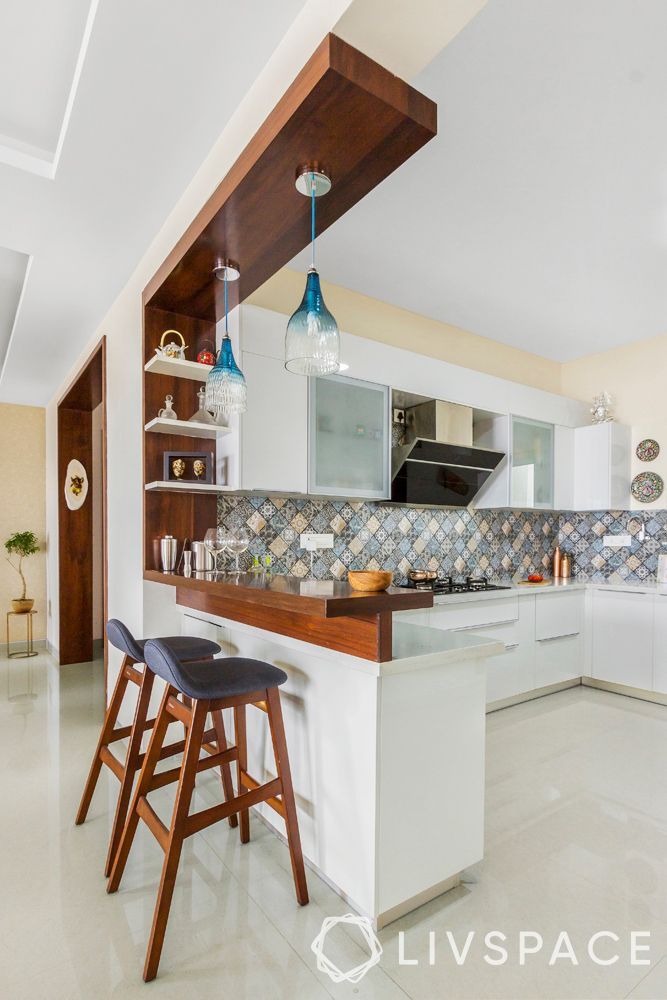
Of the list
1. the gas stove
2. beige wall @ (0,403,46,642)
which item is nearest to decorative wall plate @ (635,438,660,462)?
the gas stove

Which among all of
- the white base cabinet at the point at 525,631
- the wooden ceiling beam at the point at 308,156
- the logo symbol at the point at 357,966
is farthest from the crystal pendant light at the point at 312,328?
the white base cabinet at the point at 525,631

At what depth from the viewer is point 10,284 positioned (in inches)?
138

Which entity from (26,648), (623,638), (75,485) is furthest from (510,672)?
(26,648)

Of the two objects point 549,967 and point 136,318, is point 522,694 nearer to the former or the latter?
point 549,967

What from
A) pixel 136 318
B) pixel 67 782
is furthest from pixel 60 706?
pixel 136 318

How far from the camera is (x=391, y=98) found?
142cm

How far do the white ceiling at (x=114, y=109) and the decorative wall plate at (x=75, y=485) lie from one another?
2435 millimetres

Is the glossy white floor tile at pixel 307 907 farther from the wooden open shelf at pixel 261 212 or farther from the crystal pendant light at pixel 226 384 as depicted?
the crystal pendant light at pixel 226 384

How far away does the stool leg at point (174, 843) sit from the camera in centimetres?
149

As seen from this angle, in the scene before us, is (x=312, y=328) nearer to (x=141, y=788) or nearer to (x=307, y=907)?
(x=141, y=788)

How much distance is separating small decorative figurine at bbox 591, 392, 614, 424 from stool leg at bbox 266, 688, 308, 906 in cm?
406

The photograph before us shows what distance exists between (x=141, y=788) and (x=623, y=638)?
3755 mm

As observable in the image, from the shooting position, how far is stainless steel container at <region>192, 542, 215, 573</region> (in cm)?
276

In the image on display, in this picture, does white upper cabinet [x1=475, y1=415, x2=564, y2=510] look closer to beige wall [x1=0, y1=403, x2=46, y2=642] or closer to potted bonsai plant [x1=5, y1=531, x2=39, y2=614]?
potted bonsai plant [x1=5, y1=531, x2=39, y2=614]
